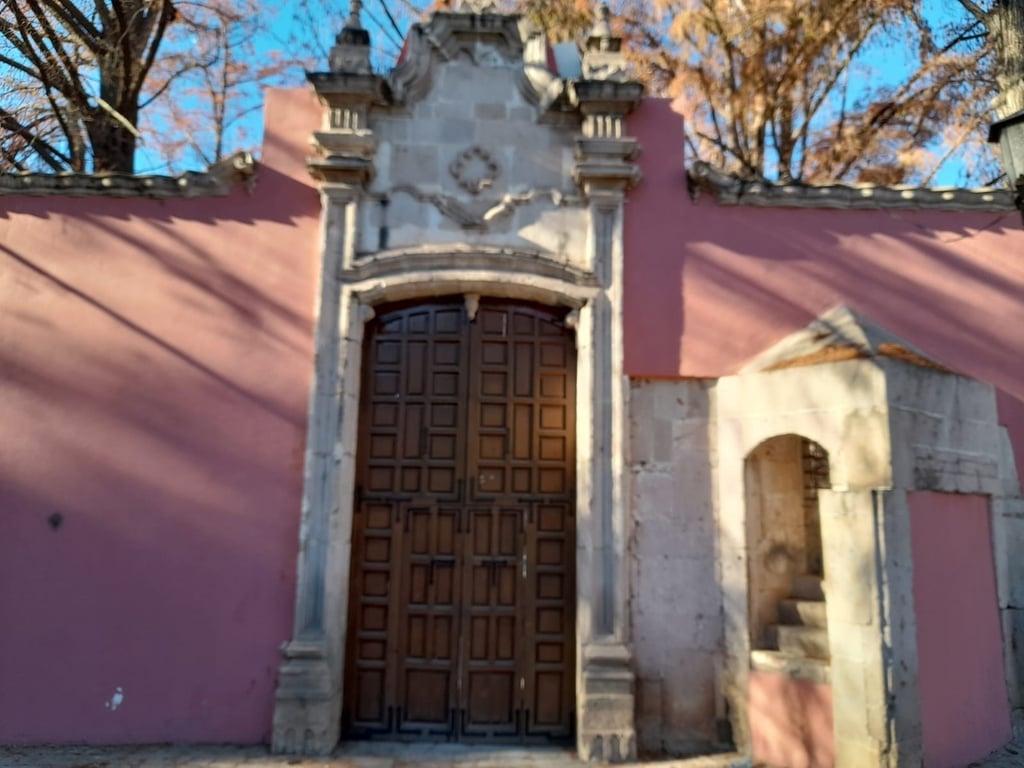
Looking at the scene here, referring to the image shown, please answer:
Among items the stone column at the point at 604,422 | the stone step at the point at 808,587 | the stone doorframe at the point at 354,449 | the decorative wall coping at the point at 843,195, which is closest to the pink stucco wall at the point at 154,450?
the stone doorframe at the point at 354,449

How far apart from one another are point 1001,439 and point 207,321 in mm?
5789

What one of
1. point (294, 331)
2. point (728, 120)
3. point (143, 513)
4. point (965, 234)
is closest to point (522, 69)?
point (294, 331)

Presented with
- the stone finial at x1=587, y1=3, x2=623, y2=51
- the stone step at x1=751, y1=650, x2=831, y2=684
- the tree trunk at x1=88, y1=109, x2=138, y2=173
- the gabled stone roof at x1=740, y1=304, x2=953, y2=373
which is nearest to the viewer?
the stone step at x1=751, y1=650, x2=831, y2=684

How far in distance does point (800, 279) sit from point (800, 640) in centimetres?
256

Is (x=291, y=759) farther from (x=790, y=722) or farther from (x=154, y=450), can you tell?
(x=790, y=722)

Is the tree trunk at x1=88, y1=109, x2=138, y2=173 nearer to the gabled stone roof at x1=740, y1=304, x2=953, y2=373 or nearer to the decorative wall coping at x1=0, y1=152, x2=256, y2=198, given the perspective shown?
the decorative wall coping at x1=0, y1=152, x2=256, y2=198

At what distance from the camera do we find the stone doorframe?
480cm

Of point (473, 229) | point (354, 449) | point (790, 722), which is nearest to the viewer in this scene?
point (790, 722)

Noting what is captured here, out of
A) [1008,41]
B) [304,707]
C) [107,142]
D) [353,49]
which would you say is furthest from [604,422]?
[107,142]

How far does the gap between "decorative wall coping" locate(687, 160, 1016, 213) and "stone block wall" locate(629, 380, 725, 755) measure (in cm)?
146

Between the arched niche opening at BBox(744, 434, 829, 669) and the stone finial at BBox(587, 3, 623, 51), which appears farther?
the stone finial at BBox(587, 3, 623, 51)

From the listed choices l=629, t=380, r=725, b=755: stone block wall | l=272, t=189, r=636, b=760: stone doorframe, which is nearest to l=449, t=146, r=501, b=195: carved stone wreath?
l=272, t=189, r=636, b=760: stone doorframe

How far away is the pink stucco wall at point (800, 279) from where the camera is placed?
545 cm

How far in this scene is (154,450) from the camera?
5238 mm
